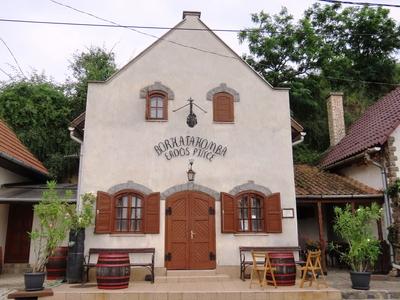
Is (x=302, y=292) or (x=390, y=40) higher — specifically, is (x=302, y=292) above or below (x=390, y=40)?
below

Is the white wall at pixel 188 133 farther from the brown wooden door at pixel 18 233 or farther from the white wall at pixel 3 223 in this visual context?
the white wall at pixel 3 223

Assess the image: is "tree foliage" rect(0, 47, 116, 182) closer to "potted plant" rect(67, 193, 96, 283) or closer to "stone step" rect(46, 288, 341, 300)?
"potted plant" rect(67, 193, 96, 283)

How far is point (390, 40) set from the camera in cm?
2220

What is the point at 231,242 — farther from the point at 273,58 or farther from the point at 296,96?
the point at 273,58

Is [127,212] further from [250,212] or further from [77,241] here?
[250,212]

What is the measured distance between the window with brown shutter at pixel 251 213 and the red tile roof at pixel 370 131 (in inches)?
171

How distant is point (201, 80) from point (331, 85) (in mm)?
13223

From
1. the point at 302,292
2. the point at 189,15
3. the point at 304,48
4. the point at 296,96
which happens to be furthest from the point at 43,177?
the point at 304,48

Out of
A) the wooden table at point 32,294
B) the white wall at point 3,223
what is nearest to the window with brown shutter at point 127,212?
the wooden table at point 32,294

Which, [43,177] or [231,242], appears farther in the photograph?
[43,177]

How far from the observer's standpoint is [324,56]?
2084cm

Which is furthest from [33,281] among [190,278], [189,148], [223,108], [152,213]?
[223,108]

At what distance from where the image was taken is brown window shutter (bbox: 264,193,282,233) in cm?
1013

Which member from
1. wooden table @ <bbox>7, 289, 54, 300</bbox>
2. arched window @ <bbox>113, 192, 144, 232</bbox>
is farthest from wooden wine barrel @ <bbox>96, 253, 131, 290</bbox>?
wooden table @ <bbox>7, 289, 54, 300</bbox>
